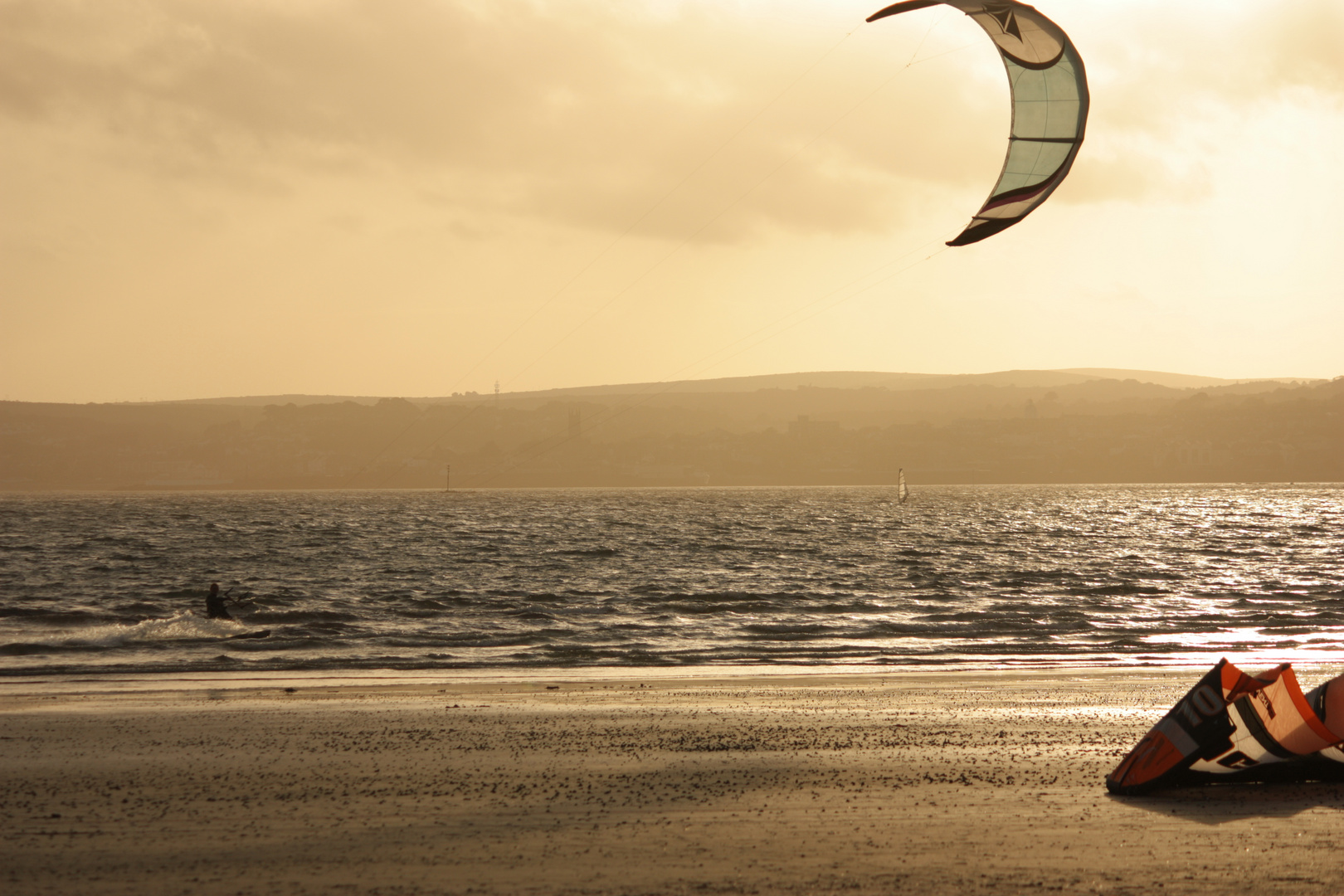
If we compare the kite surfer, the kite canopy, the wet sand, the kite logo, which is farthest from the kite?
the kite surfer

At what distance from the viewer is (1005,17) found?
38.7ft

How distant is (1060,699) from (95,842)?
8.89 m

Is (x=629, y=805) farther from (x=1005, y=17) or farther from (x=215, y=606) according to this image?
(x=215, y=606)

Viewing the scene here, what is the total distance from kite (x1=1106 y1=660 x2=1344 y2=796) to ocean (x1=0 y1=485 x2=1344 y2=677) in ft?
25.4

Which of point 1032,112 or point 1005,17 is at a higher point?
point 1005,17

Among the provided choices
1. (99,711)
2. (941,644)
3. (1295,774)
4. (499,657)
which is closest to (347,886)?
(1295,774)

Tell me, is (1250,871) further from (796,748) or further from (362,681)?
(362,681)

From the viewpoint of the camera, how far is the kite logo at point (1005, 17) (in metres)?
11.5

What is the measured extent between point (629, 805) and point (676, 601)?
18349 mm

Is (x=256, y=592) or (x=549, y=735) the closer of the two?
(x=549, y=735)

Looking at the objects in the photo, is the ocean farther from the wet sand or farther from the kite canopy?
the kite canopy

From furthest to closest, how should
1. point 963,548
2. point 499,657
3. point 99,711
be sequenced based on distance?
point 963,548
point 499,657
point 99,711

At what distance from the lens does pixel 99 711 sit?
421 inches

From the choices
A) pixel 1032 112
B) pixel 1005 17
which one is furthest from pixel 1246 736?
pixel 1005 17
